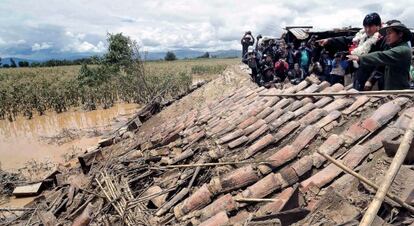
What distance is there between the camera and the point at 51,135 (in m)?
13.0

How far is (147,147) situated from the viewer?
5.30 metres

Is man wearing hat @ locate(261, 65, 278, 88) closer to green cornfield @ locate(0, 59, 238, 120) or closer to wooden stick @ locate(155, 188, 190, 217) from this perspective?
wooden stick @ locate(155, 188, 190, 217)

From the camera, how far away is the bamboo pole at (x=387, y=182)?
1660 mm

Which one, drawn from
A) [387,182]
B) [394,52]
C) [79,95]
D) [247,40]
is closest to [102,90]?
[79,95]

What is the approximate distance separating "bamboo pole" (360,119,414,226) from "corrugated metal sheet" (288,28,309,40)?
7227 millimetres

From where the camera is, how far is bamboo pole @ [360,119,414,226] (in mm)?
1660

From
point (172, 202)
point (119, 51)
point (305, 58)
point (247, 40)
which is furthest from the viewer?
point (119, 51)

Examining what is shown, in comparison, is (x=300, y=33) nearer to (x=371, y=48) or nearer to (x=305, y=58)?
(x=305, y=58)

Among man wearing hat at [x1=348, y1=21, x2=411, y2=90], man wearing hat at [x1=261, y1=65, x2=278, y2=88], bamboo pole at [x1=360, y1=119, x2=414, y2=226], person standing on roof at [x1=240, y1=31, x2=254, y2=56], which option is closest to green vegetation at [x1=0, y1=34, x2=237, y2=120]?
person standing on roof at [x1=240, y1=31, x2=254, y2=56]

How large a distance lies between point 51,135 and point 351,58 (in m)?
11.9

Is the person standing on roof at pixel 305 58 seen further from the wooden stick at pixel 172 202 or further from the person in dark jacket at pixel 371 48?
the wooden stick at pixel 172 202

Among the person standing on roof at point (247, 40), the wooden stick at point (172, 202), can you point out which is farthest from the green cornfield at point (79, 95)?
the wooden stick at point (172, 202)

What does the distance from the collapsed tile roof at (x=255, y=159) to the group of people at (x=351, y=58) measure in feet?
1.65

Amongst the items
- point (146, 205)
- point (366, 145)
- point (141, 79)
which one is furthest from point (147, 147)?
point (141, 79)
